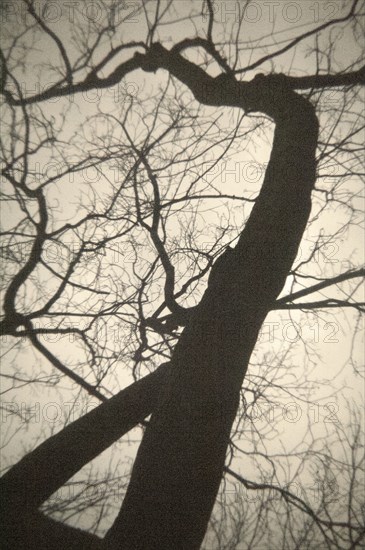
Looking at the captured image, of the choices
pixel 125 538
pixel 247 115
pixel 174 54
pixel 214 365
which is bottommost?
pixel 125 538

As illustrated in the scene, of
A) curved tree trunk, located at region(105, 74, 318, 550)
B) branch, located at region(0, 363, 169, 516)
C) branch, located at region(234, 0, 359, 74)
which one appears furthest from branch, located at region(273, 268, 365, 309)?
branch, located at region(234, 0, 359, 74)

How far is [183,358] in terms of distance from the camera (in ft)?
4.88

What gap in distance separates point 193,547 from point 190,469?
0.82ft

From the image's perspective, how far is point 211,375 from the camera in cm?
141

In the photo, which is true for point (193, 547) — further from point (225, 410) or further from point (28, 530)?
point (28, 530)

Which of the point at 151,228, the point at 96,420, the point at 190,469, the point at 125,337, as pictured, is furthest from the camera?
the point at 125,337

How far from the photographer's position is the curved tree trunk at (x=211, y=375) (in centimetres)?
115

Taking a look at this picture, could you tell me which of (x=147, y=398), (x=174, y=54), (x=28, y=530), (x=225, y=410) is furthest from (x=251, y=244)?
(x=174, y=54)

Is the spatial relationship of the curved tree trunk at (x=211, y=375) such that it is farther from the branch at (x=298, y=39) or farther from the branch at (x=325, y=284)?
the branch at (x=298, y=39)

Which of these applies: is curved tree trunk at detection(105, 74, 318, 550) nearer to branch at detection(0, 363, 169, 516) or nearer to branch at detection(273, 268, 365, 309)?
branch at detection(0, 363, 169, 516)

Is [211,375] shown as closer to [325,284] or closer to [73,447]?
[73,447]

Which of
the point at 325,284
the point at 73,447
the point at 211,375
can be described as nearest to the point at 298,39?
the point at 325,284

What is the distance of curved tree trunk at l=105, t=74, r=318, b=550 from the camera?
1146 mm

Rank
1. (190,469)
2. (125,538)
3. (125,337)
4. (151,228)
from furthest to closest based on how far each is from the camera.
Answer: (125,337)
(151,228)
(190,469)
(125,538)
